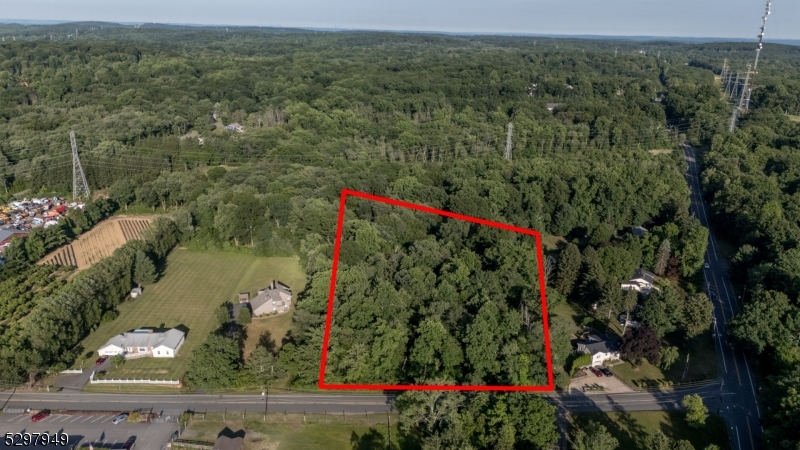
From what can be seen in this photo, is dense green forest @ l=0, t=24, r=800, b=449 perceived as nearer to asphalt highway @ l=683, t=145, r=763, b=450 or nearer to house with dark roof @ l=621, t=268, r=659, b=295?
house with dark roof @ l=621, t=268, r=659, b=295

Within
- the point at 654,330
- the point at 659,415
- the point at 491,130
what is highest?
the point at 491,130

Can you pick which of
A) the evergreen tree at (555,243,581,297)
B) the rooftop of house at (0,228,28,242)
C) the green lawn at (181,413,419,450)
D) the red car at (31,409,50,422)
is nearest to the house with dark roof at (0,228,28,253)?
the rooftop of house at (0,228,28,242)

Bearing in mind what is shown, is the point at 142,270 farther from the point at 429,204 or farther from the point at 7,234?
the point at 429,204

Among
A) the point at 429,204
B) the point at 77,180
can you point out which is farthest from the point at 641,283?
the point at 77,180

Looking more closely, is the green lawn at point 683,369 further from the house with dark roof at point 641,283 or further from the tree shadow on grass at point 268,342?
the tree shadow on grass at point 268,342

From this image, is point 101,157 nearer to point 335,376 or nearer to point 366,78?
point 335,376

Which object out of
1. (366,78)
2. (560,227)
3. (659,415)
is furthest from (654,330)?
(366,78)
